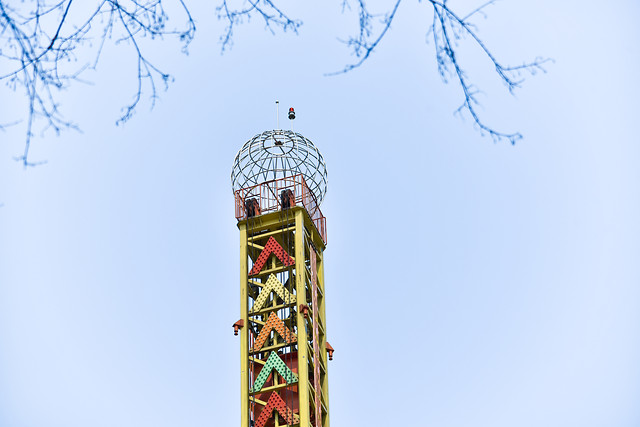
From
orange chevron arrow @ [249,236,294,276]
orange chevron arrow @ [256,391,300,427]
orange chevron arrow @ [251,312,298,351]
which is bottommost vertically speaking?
orange chevron arrow @ [256,391,300,427]

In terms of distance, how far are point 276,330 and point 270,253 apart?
2448 mm

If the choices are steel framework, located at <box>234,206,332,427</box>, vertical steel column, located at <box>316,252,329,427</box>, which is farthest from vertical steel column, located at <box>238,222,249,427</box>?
vertical steel column, located at <box>316,252,329,427</box>

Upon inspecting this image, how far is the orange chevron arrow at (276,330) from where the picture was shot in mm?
25719

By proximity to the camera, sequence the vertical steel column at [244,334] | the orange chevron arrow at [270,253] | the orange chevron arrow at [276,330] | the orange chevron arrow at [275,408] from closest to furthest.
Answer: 1. the orange chevron arrow at [275,408]
2. the vertical steel column at [244,334]
3. the orange chevron arrow at [276,330]
4. the orange chevron arrow at [270,253]

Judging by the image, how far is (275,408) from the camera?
24.5 metres

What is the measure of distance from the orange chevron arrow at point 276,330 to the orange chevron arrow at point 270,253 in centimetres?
155

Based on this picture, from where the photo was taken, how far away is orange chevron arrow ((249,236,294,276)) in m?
27.0

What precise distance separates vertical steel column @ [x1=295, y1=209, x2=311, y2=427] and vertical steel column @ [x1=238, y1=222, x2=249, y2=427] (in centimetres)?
153

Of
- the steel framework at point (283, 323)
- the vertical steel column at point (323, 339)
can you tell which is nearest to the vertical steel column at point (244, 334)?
the steel framework at point (283, 323)

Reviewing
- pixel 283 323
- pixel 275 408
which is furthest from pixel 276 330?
pixel 275 408

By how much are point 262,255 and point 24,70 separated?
21724 mm

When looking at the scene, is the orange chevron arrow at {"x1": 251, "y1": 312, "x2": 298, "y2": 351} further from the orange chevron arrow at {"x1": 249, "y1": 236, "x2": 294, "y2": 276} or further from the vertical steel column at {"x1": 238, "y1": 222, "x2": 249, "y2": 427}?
the orange chevron arrow at {"x1": 249, "y1": 236, "x2": 294, "y2": 276}

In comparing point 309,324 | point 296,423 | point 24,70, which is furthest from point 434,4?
point 309,324

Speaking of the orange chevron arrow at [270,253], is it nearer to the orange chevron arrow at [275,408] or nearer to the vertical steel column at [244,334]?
the vertical steel column at [244,334]
